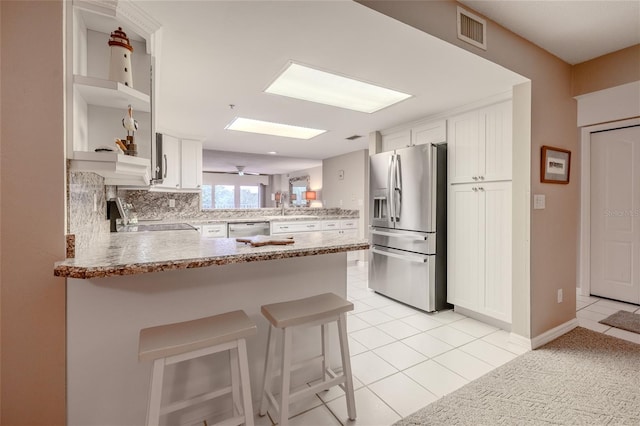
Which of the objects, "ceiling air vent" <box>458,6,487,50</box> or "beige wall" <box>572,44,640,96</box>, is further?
"beige wall" <box>572,44,640,96</box>

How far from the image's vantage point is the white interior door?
3287 millimetres

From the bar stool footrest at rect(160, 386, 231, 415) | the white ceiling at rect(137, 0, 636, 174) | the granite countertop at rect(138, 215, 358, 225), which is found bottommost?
the bar stool footrest at rect(160, 386, 231, 415)

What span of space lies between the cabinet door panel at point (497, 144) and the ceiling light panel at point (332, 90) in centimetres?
80

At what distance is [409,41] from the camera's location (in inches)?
69.1

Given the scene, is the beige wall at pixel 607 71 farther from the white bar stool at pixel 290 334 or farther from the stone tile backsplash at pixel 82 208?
the stone tile backsplash at pixel 82 208

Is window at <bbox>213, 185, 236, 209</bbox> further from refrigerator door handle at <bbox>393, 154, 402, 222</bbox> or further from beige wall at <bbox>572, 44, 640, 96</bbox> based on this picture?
beige wall at <bbox>572, 44, 640, 96</bbox>

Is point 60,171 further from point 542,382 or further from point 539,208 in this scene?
point 539,208

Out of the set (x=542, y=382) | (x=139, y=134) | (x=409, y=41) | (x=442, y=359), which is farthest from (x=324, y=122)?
(x=542, y=382)

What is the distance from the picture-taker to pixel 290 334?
1353 millimetres

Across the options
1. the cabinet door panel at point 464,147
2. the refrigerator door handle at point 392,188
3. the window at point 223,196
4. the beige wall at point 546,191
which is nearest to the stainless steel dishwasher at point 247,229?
the refrigerator door handle at point 392,188

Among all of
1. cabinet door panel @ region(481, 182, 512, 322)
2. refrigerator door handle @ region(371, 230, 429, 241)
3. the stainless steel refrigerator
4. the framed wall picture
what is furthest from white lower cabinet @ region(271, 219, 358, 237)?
the framed wall picture

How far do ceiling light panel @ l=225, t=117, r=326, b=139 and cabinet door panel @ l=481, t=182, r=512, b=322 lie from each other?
7.57ft

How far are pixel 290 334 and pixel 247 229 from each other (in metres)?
3.36

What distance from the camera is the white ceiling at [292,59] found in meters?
1.53
